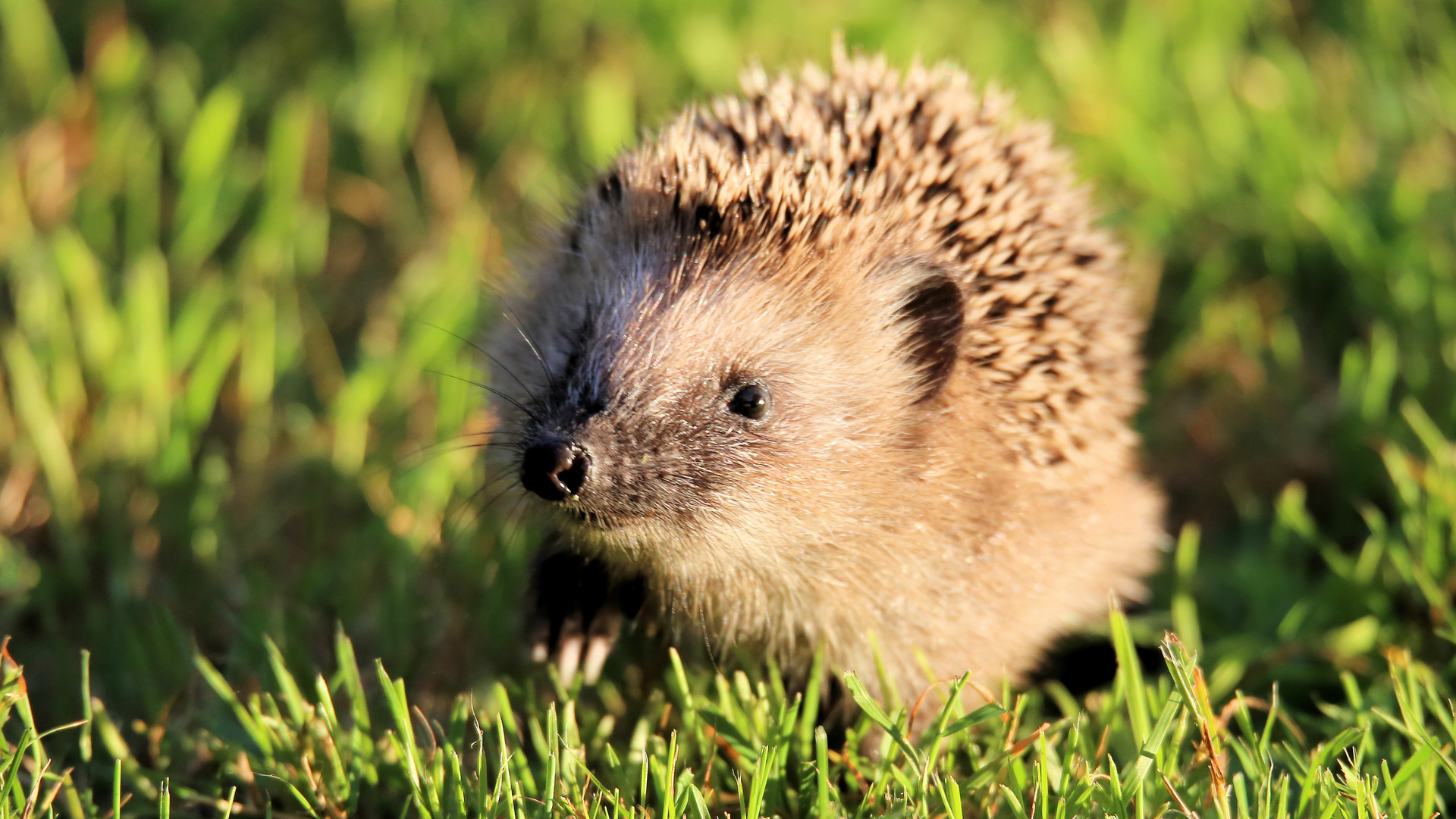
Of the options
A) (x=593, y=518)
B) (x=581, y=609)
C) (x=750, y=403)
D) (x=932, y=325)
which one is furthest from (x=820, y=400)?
(x=581, y=609)

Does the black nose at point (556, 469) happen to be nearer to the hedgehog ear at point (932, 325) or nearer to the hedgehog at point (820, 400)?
the hedgehog at point (820, 400)

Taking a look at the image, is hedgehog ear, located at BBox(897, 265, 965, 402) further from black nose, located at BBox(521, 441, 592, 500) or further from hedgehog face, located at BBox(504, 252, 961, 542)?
black nose, located at BBox(521, 441, 592, 500)

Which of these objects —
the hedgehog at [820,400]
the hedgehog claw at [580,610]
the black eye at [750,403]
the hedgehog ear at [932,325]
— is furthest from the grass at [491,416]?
the hedgehog ear at [932,325]

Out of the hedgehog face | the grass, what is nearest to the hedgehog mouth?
the hedgehog face

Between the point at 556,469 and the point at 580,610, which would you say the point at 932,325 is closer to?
the point at 556,469

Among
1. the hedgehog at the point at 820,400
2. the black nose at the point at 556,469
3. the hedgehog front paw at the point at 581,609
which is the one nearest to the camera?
the black nose at the point at 556,469

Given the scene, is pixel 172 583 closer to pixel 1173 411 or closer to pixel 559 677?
pixel 559 677

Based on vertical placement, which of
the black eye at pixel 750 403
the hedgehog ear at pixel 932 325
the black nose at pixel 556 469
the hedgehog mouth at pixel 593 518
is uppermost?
the hedgehog ear at pixel 932 325

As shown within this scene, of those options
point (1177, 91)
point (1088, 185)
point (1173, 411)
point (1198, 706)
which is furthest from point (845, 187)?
point (1177, 91)
